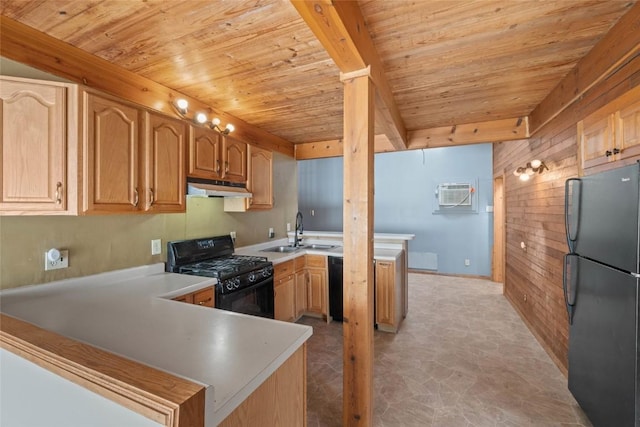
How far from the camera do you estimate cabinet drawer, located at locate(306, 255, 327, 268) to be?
359 cm

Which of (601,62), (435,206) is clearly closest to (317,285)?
(601,62)

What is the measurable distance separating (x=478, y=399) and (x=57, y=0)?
367 cm

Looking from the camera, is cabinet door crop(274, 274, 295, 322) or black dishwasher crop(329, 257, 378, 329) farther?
Answer: black dishwasher crop(329, 257, 378, 329)

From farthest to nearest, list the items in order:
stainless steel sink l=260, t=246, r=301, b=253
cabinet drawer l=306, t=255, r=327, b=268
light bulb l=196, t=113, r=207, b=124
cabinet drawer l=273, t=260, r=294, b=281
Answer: stainless steel sink l=260, t=246, r=301, b=253 < cabinet drawer l=306, t=255, r=327, b=268 < cabinet drawer l=273, t=260, r=294, b=281 < light bulb l=196, t=113, r=207, b=124

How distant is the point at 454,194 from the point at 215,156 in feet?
16.7

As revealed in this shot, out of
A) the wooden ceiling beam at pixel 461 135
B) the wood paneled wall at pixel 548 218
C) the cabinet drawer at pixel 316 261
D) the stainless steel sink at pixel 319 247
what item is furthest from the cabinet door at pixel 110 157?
the wood paneled wall at pixel 548 218

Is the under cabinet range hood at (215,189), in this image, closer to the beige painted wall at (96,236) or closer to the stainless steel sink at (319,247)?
the beige painted wall at (96,236)

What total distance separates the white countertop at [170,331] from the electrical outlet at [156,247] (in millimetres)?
463

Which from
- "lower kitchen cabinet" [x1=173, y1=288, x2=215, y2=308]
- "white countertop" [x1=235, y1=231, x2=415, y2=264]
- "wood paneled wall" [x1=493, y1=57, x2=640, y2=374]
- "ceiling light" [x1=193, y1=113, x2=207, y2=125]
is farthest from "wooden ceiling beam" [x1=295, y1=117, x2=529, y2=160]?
"lower kitchen cabinet" [x1=173, y1=288, x2=215, y2=308]

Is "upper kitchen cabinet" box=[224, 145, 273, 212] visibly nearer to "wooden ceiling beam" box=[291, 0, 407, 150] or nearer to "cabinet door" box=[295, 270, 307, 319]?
"cabinet door" box=[295, 270, 307, 319]

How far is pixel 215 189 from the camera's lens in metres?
2.54

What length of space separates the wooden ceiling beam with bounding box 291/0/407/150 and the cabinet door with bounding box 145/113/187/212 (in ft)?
4.60

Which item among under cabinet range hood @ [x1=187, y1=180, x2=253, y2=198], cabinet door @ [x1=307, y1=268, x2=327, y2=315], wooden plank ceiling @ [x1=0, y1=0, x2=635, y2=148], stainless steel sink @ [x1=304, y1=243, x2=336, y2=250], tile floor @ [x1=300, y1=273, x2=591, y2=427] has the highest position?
wooden plank ceiling @ [x1=0, y1=0, x2=635, y2=148]

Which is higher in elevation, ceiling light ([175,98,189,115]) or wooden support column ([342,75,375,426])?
ceiling light ([175,98,189,115])
